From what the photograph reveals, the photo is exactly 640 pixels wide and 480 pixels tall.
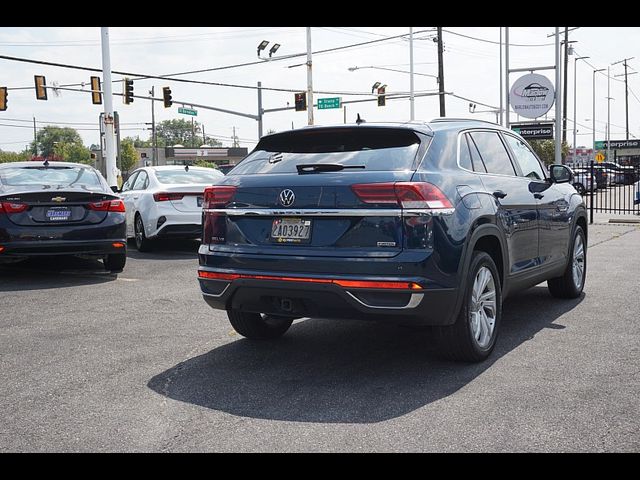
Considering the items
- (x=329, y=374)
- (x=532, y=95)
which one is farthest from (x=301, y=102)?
(x=329, y=374)

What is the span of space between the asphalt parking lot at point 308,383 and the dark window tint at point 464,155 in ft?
4.68

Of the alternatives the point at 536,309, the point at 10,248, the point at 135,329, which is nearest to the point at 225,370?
the point at 135,329

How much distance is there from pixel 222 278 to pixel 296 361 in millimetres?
845

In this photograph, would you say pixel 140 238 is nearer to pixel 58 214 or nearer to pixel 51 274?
pixel 51 274

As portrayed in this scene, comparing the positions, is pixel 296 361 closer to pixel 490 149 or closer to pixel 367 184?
pixel 367 184

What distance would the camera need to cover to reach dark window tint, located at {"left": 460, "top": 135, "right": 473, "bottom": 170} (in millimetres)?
5541

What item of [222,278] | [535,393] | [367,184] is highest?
[367,184]

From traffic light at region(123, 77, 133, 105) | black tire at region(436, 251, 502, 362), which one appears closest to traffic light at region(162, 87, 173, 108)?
traffic light at region(123, 77, 133, 105)

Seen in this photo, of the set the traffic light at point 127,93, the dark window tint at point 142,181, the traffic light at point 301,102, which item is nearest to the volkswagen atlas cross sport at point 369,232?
the dark window tint at point 142,181

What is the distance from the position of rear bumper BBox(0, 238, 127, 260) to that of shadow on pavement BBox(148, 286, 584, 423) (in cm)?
399

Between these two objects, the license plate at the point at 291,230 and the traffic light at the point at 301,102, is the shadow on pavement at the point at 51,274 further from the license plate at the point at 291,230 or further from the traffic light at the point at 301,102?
the traffic light at the point at 301,102

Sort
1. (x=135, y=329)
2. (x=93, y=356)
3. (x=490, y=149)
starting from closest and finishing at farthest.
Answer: (x=93, y=356), (x=490, y=149), (x=135, y=329)

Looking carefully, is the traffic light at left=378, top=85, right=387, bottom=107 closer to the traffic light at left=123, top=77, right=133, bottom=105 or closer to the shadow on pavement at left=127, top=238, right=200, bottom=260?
the traffic light at left=123, top=77, right=133, bottom=105

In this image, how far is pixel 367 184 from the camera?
482cm
